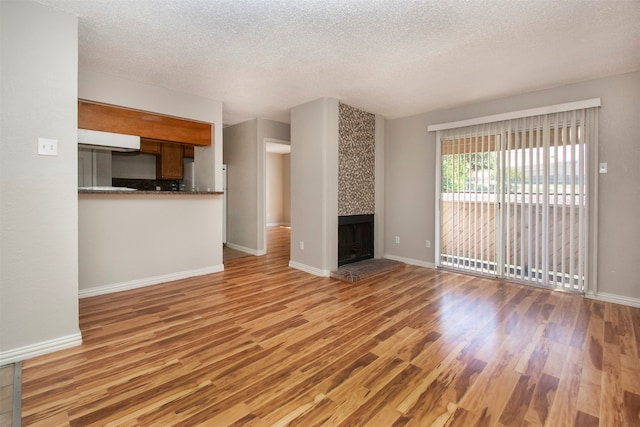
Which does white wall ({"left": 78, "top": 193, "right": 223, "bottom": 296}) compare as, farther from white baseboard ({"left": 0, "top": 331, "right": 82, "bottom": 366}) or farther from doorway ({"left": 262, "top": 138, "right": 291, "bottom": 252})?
doorway ({"left": 262, "top": 138, "right": 291, "bottom": 252})

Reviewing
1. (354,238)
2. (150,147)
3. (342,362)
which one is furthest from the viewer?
(150,147)

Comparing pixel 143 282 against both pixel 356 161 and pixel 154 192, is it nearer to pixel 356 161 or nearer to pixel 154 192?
pixel 154 192

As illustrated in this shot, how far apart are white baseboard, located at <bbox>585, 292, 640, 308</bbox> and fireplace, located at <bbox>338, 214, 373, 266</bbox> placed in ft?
9.04

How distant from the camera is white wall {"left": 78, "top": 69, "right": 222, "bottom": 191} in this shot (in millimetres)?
3203

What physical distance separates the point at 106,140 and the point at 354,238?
3.50 meters

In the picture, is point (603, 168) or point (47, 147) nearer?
point (47, 147)

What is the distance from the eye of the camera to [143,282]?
11.8 ft

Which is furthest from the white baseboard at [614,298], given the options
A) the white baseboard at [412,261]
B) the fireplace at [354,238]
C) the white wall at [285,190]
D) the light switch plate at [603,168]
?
the white wall at [285,190]

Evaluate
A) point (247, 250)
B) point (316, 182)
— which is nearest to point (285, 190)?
point (247, 250)

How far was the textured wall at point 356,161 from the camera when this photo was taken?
→ 430 centimetres

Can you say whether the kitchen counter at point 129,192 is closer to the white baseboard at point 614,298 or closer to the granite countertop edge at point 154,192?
the granite countertop edge at point 154,192

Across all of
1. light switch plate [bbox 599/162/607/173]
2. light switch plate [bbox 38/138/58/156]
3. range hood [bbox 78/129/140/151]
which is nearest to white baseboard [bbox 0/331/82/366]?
light switch plate [bbox 38/138/58/156]

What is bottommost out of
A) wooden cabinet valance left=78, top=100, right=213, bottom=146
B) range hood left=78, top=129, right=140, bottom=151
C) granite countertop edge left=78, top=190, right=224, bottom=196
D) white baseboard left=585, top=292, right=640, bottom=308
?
white baseboard left=585, top=292, right=640, bottom=308

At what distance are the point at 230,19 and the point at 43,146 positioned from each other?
1642 mm
